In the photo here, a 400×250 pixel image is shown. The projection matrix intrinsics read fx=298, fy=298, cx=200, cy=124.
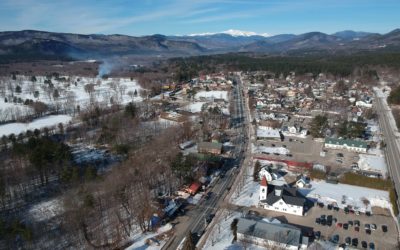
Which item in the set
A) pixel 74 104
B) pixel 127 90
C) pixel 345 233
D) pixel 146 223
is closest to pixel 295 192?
pixel 345 233

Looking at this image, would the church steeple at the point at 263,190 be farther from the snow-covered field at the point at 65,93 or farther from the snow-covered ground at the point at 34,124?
the snow-covered field at the point at 65,93

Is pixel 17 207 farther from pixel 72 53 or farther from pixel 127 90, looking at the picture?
pixel 72 53

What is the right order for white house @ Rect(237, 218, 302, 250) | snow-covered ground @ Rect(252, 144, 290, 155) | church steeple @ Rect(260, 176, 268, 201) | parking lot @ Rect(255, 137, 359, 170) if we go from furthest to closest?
snow-covered ground @ Rect(252, 144, 290, 155) → parking lot @ Rect(255, 137, 359, 170) → church steeple @ Rect(260, 176, 268, 201) → white house @ Rect(237, 218, 302, 250)

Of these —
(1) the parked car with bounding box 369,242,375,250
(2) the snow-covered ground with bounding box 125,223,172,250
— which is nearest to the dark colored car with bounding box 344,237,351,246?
(1) the parked car with bounding box 369,242,375,250

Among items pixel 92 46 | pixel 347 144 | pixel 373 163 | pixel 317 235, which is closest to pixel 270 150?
pixel 347 144

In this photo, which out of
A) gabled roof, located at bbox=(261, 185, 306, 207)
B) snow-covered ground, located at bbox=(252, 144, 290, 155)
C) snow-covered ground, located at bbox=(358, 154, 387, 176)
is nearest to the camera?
gabled roof, located at bbox=(261, 185, 306, 207)

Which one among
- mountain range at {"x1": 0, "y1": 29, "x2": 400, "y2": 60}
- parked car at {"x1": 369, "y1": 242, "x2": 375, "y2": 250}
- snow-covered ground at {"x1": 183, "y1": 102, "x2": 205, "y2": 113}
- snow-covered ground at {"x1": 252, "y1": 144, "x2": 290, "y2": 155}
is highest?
mountain range at {"x1": 0, "y1": 29, "x2": 400, "y2": 60}

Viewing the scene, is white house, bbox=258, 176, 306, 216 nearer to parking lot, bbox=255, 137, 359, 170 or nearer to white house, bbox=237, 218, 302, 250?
white house, bbox=237, 218, 302, 250
